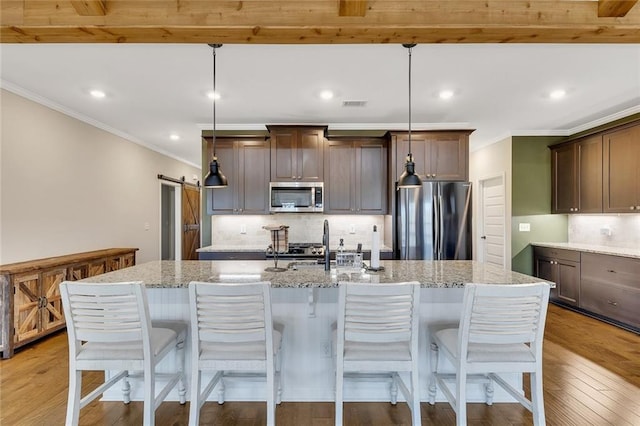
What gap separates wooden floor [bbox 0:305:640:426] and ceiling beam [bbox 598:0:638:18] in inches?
103

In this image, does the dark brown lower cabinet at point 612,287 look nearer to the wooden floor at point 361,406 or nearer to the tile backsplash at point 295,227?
the wooden floor at point 361,406

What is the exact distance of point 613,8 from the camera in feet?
6.70

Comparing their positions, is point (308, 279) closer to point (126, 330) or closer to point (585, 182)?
point (126, 330)

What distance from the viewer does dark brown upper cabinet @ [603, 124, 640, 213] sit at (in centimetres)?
387

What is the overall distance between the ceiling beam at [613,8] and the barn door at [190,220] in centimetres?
740

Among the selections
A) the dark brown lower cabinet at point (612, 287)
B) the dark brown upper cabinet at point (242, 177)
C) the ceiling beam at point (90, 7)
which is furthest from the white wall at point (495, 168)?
the ceiling beam at point (90, 7)

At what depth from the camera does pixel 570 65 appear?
117 inches

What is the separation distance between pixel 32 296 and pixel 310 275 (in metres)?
3.07

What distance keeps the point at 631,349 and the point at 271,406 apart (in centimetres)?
371

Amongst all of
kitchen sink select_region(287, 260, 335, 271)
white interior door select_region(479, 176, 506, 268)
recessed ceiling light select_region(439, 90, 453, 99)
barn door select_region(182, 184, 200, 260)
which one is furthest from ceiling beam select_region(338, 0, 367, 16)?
barn door select_region(182, 184, 200, 260)

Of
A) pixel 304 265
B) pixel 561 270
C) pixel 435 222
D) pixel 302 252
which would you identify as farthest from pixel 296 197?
pixel 561 270

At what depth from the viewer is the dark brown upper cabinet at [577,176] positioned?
4.38m

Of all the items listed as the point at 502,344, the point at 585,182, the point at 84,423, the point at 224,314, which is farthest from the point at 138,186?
the point at 585,182

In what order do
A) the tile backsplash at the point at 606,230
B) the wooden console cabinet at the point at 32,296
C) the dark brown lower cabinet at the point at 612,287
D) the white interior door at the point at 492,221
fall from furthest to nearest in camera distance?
1. the white interior door at the point at 492,221
2. the tile backsplash at the point at 606,230
3. the dark brown lower cabinet at the point at 612,287
4. the wooden console cabinet at the point at 32,296
